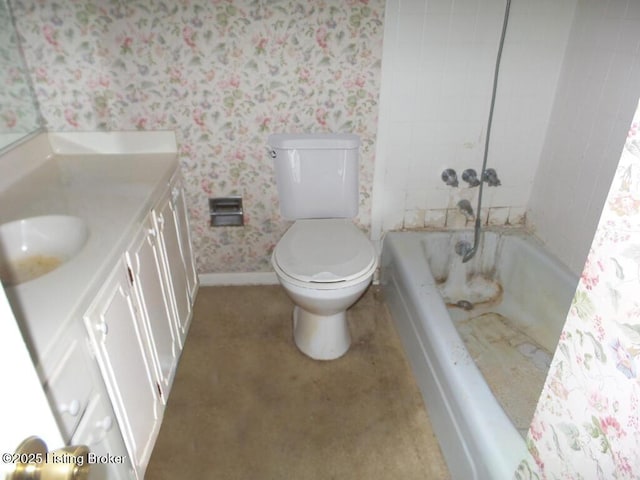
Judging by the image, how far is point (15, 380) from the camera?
45 centimetres

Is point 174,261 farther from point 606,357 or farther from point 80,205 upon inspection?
point 606,357

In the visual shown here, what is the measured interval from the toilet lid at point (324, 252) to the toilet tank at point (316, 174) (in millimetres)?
74

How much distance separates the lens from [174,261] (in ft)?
5.80

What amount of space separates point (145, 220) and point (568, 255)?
1.66m

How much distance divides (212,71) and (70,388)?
4.49 feet

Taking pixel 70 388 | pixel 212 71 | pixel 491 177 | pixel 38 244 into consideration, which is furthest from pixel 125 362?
pixel 491 177

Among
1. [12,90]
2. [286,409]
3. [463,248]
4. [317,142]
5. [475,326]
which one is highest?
[12,90]

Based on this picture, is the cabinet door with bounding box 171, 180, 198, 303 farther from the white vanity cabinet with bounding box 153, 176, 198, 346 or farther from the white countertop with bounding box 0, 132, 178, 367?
the white countertop with bounding box 0, 132, 178, 367

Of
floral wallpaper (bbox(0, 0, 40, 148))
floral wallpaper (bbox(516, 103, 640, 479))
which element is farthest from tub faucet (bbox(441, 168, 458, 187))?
floral wallpaper (bbox(0, 0, 40, 148))

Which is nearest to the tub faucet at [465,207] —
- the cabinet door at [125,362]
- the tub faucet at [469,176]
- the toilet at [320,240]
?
the tub faucet at [469,176]

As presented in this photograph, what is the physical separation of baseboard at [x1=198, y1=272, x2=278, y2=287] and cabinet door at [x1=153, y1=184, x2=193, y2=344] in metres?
0.30

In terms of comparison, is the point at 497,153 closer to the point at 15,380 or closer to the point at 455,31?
the point at 455,31

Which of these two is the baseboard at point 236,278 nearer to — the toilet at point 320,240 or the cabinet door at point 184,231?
the cabinet door at point 184,231

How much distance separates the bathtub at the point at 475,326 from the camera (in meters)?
1.27
